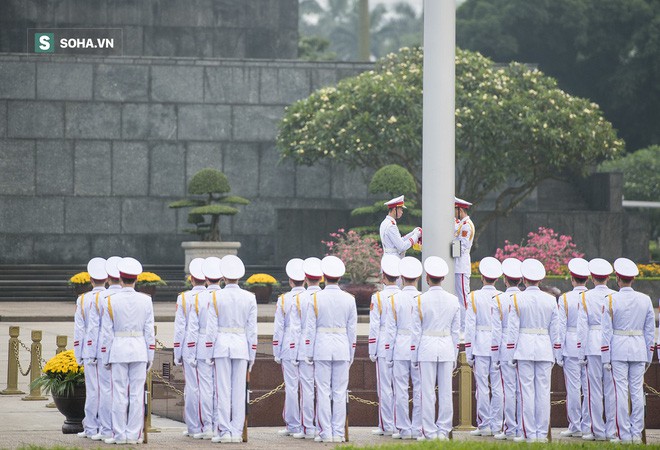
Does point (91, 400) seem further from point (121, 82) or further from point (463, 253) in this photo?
point (121, 82)

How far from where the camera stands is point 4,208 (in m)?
40.4

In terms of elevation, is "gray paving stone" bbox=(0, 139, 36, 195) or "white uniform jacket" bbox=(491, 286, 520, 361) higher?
"gray paving stone" bbox=(0, 139, 36, 195)

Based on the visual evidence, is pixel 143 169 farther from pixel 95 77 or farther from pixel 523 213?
pixel 523 213

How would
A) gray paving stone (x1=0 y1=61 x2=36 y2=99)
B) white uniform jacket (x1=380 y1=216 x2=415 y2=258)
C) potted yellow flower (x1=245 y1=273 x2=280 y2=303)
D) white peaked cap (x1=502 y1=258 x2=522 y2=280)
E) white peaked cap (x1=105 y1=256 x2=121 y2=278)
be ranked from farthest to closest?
gray paving stone (x1=0 y1=61 x2=36 y2=99), potted yellow flower (x1=245 y1=273 x2=280 y2=303), white uniform jacket (x1=380 y1=216 x2=415 y2=258), white peaked cap (x1=502 y1=258 x2=522 y2=280), white peaked cap (x1=105 y1=256 x2=121 y2=278)

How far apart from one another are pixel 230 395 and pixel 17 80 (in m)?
26.8

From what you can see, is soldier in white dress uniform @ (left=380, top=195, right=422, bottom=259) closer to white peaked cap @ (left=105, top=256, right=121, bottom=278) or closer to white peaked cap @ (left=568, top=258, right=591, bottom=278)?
white peaked cap @ (left=568, top=258, right=591, bottom=278)

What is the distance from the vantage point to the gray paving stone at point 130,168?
134 ft

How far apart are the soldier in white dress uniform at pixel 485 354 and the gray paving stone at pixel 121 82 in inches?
1014

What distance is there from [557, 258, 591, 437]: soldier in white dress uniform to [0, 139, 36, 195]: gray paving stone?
26430 mm

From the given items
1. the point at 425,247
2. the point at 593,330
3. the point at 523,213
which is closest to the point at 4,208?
the point at 523,213

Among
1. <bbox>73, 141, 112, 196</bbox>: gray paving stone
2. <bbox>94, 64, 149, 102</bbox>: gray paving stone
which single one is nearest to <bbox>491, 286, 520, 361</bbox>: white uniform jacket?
<bbox>73, 141, 112, 196</bbox>: gray paving stone

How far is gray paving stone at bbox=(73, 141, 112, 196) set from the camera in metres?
40.7

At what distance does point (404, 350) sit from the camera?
52.4 feet

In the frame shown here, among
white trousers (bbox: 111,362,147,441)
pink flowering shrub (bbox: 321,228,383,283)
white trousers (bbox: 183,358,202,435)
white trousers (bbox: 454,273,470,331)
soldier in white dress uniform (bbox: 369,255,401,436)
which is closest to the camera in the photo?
white trousers (bbox: 111,362,147,441)
